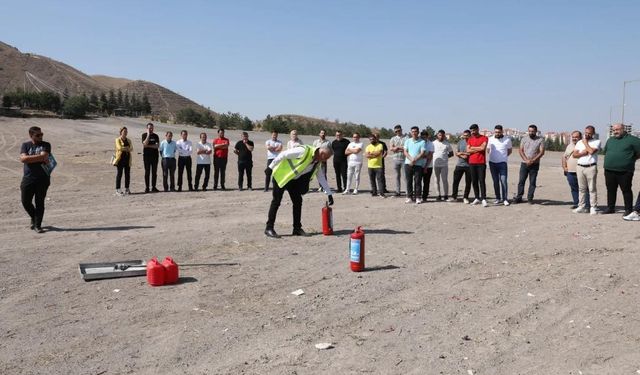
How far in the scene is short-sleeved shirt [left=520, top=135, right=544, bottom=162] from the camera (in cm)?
1374

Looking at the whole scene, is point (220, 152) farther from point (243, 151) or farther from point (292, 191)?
point (292, 191)

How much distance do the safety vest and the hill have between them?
305 feet

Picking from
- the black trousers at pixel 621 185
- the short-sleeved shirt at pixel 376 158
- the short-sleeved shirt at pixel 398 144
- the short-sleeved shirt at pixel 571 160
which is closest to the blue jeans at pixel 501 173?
the short-sleeved shirt at pixel 571 160

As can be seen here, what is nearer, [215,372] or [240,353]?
[215,372]

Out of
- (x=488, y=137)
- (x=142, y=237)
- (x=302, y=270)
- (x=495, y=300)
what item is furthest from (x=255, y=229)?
(x=488, y=137)

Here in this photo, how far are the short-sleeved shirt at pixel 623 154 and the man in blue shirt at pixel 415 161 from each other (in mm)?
4393

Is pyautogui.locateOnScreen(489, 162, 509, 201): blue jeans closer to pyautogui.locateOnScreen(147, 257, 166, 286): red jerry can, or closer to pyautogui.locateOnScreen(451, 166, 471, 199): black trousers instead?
pyautogui.locateOnScreen(451, 166, 471, 199): black trousers

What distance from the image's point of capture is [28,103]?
58125mm

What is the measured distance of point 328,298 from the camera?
21.1ft

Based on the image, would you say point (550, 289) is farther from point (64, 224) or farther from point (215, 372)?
point (64, 224)

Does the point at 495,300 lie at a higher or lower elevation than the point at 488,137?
lower


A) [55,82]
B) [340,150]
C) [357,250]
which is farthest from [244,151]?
[55,82]

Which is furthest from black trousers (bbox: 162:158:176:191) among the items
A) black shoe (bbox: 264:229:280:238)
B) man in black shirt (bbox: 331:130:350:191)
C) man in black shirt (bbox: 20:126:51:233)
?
black shoe (bbox: 264:229:280:238)

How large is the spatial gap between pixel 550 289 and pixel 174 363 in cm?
454
